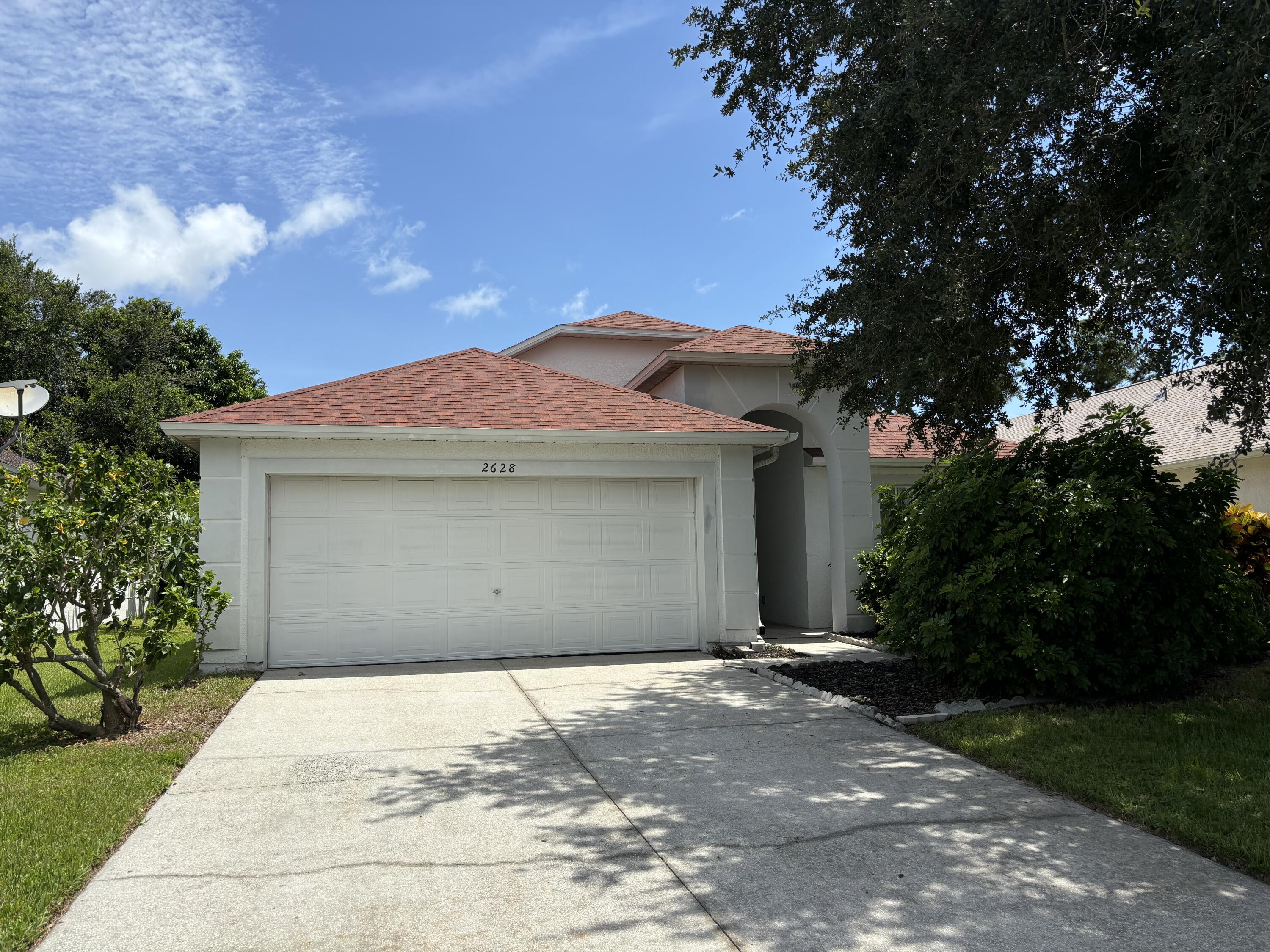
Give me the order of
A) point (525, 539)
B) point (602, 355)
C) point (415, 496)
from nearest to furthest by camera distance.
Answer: point (415, 496) → point (525, 539) → point (602, 355)

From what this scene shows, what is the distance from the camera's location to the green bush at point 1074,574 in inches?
326

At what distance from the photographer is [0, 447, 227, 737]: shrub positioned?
269 inches

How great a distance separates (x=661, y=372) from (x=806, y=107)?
605cm

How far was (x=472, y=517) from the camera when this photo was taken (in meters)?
11.9

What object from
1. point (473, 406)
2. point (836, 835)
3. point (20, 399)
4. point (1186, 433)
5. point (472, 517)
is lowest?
point (836, 835)

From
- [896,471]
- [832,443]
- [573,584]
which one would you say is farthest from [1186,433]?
[573,584]

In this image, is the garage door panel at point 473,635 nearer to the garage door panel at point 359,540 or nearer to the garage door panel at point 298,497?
the garage door panel at point 359,540

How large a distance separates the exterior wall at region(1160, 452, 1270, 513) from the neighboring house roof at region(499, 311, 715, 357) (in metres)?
10.4

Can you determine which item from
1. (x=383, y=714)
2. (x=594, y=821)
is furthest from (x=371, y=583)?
(x=594, y=821)

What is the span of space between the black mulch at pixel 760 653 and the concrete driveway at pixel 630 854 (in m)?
4.16

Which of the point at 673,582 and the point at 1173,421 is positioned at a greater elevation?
the point at 1173,421

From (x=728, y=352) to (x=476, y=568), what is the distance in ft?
17.5

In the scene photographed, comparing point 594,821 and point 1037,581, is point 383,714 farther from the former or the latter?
point 1037,581

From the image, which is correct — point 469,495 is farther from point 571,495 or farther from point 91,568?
point 91,568
